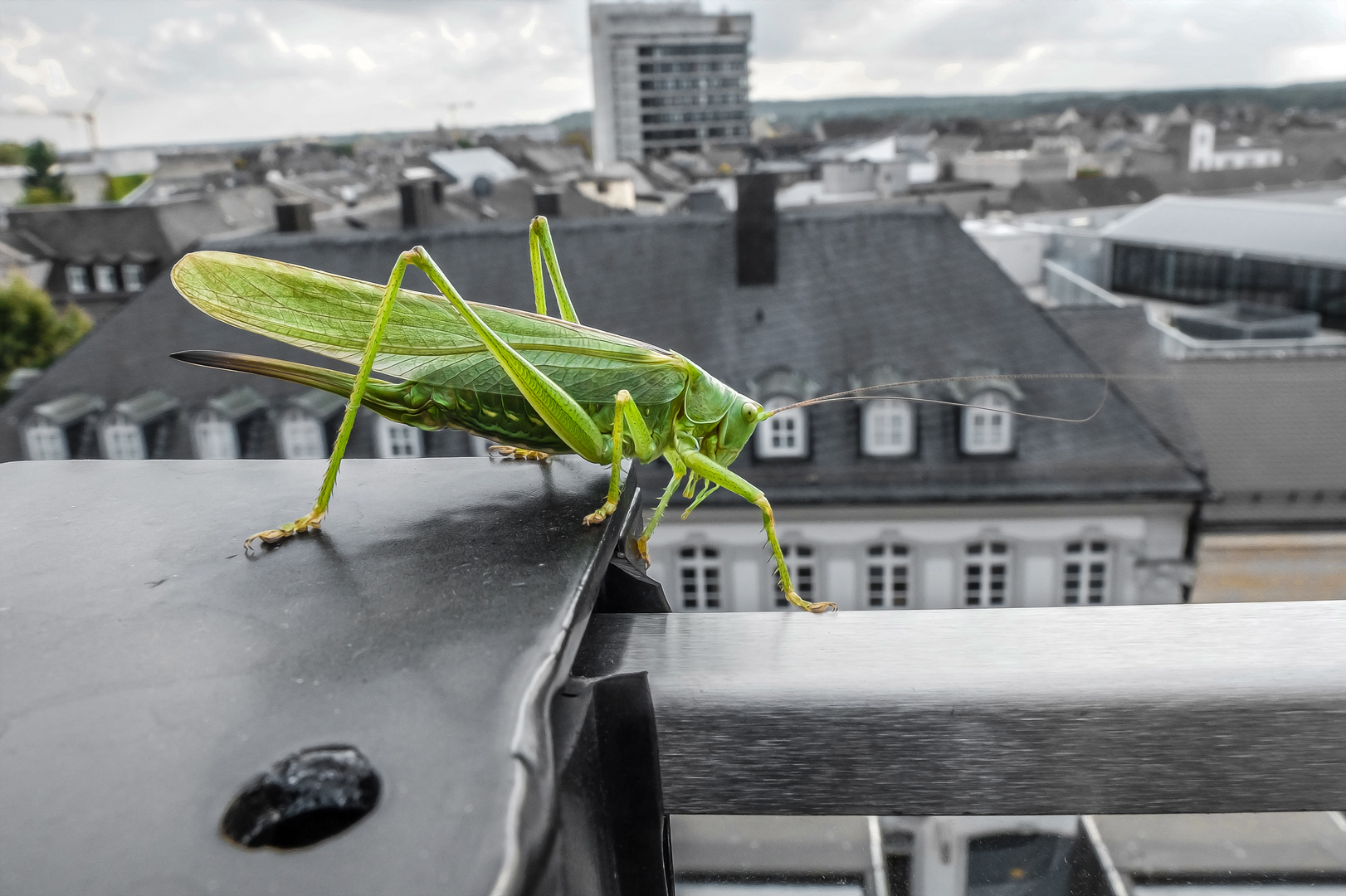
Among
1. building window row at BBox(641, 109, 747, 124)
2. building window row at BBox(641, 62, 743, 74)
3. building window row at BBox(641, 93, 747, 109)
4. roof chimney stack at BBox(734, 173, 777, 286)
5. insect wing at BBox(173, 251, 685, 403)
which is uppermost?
building window row at BBox(641, 62, 743, 74)

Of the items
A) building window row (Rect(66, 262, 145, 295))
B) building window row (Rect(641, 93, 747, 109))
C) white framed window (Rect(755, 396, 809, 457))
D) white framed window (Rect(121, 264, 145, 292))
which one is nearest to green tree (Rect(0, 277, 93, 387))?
white framed window (Rect(121, 264, 145, 292))

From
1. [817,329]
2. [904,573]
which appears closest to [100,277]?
[817,329]

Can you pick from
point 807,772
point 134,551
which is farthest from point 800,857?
point 134,551

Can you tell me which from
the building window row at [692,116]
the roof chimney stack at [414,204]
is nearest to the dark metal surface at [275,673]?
the roof chimney stack at [414,204]

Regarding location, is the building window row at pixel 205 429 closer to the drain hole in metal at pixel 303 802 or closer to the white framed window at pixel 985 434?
the white framed window at pixel 985 434

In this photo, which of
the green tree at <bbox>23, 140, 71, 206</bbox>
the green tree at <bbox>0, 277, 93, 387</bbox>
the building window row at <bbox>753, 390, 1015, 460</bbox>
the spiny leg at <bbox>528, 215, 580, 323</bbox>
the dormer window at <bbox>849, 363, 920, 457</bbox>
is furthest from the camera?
the green tree at <bbox>23, 140, 71, 206</bbox>

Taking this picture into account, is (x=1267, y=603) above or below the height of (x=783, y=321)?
above

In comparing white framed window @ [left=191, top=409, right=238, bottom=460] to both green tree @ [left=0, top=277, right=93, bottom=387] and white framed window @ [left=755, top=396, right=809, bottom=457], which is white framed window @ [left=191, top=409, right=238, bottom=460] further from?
green tree @ [left=0, top=277, right=93, bottom=387]

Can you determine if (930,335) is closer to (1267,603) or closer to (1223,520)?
(1223,520)
